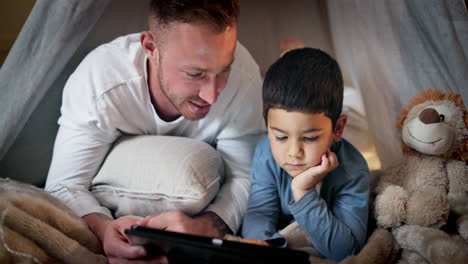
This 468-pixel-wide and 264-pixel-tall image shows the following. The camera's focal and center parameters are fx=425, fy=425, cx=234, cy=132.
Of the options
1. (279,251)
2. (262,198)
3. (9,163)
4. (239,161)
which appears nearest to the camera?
(279,251)

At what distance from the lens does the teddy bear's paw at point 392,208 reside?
3.25 feet

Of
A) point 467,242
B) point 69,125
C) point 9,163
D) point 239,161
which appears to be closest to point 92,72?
point 69,125

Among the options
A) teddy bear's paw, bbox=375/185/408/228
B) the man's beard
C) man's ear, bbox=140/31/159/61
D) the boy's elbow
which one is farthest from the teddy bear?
man's ear, bbox=140/31/159/61

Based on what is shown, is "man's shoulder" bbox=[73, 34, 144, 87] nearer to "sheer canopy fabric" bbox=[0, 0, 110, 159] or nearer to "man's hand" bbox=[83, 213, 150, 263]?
"sheer canopy fabric" bbox=[0, 0, 110, 159]

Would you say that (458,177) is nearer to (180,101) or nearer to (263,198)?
(263,198)

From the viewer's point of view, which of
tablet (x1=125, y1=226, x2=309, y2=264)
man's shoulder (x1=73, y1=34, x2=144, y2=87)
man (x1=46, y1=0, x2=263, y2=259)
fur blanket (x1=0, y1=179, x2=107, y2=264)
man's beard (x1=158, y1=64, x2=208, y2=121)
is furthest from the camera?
man's shoulder (x1=73, y1=34, x2=144, y2=87)

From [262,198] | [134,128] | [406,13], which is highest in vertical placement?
[406,13]

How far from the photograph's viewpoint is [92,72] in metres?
1.16

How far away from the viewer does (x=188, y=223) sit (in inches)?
40.1

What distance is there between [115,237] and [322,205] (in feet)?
1.56

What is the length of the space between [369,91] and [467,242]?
47 centimetres

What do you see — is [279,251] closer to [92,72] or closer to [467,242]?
[467,242]

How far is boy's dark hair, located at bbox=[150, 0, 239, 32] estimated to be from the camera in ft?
3.06

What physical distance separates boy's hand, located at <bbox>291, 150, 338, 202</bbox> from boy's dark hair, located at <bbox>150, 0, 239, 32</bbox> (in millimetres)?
364
